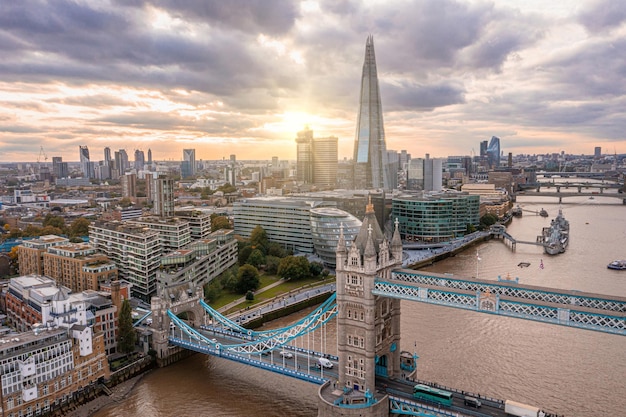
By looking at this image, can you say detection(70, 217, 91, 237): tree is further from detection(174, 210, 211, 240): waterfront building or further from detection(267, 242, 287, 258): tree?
detection(267, 242, 287, 258): tree

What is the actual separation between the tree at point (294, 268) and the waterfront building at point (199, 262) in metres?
6.59

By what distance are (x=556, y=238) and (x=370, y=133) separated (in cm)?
3852

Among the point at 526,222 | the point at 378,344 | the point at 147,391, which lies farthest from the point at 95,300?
the point at 526,222

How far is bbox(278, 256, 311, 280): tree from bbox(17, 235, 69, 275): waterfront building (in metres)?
22.9

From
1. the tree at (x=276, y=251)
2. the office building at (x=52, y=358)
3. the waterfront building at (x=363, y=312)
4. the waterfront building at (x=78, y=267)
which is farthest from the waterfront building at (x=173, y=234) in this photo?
the waterfront building at (x=363, y=312)

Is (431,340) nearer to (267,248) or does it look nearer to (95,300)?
(95,300)

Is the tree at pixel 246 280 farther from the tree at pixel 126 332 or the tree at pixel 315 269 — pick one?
the tree at pixel 126 332

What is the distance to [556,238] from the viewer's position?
219ft

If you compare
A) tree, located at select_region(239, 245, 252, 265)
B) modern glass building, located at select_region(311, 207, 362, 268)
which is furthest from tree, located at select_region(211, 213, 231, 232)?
modern glass building, located at select_region(311, 207, 362, 268)

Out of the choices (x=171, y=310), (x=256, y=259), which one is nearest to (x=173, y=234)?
(x=256, y=259)

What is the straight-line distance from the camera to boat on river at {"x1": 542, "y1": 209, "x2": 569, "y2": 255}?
6303cm

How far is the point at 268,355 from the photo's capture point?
97.4 feet

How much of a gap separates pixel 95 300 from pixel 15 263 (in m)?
26.9

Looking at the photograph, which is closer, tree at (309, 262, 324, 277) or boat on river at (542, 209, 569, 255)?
tree at (309, 262, 324, 277)
